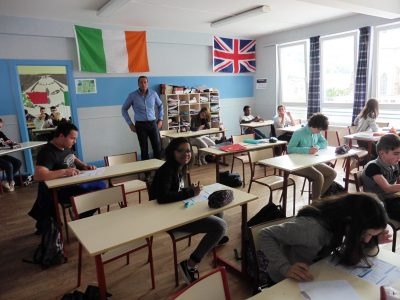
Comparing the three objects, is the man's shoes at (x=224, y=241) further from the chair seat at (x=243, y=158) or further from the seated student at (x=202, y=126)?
A: the seated student at (x=202, y=126)

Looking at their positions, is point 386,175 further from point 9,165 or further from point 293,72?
point 293,72

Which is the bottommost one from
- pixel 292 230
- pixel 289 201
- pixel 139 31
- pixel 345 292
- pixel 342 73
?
pixel 289 201

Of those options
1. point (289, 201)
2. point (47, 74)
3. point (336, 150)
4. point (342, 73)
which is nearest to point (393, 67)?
point (342, 73)

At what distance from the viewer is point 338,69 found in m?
6.78

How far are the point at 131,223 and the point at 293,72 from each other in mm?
6884

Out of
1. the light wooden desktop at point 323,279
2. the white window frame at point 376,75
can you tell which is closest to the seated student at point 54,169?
the light wooden desktop at point 323,279

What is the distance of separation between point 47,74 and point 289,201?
5.91 m

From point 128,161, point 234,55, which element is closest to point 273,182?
point 128,161

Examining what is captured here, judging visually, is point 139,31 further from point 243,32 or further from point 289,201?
point 289,201

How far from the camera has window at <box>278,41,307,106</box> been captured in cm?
747

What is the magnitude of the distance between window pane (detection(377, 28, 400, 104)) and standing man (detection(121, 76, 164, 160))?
4525 mm

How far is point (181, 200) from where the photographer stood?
2.28 meters

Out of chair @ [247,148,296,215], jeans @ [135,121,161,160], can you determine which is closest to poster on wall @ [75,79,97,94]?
jeans @ [135,121,161,160]

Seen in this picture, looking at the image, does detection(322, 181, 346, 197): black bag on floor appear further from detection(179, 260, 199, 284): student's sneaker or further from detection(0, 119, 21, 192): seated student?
detection(0, 119, 21, 192): seated student
